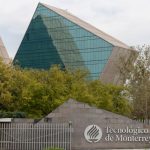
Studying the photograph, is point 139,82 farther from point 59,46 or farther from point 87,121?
point 59,46

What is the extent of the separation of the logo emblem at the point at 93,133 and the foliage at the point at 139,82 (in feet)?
67.4

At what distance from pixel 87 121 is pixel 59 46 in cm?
6672

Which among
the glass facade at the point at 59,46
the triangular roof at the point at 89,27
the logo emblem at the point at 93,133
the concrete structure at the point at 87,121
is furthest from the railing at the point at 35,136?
the triangular roof at the point at 89,27


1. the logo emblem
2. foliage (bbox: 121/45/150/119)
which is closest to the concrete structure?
the logo emblem

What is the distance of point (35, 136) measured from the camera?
27703 mm

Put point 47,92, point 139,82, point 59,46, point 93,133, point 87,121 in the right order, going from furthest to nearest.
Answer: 1. point 59,46
2. point 139,82
3. point 47,92
4. point 87,121
5. point 93,133

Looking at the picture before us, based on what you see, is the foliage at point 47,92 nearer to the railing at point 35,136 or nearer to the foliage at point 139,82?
the foliage at point 139,82

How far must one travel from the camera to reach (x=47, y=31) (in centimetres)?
9612

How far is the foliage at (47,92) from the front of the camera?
36.3 m

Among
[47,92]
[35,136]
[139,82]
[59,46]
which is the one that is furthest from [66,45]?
[35,136]

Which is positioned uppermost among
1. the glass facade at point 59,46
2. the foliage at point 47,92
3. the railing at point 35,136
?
the glass facade at point 59,46

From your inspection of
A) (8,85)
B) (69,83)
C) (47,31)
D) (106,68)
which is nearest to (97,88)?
(69,83)

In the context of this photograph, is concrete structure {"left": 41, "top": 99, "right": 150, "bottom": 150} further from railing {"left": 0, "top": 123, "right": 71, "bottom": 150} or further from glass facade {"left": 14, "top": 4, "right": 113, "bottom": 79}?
glass facade {"left": 14, "top": 4, "right": 113, "bottom": 79}

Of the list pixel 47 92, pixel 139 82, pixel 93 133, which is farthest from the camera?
pixel 139 82
